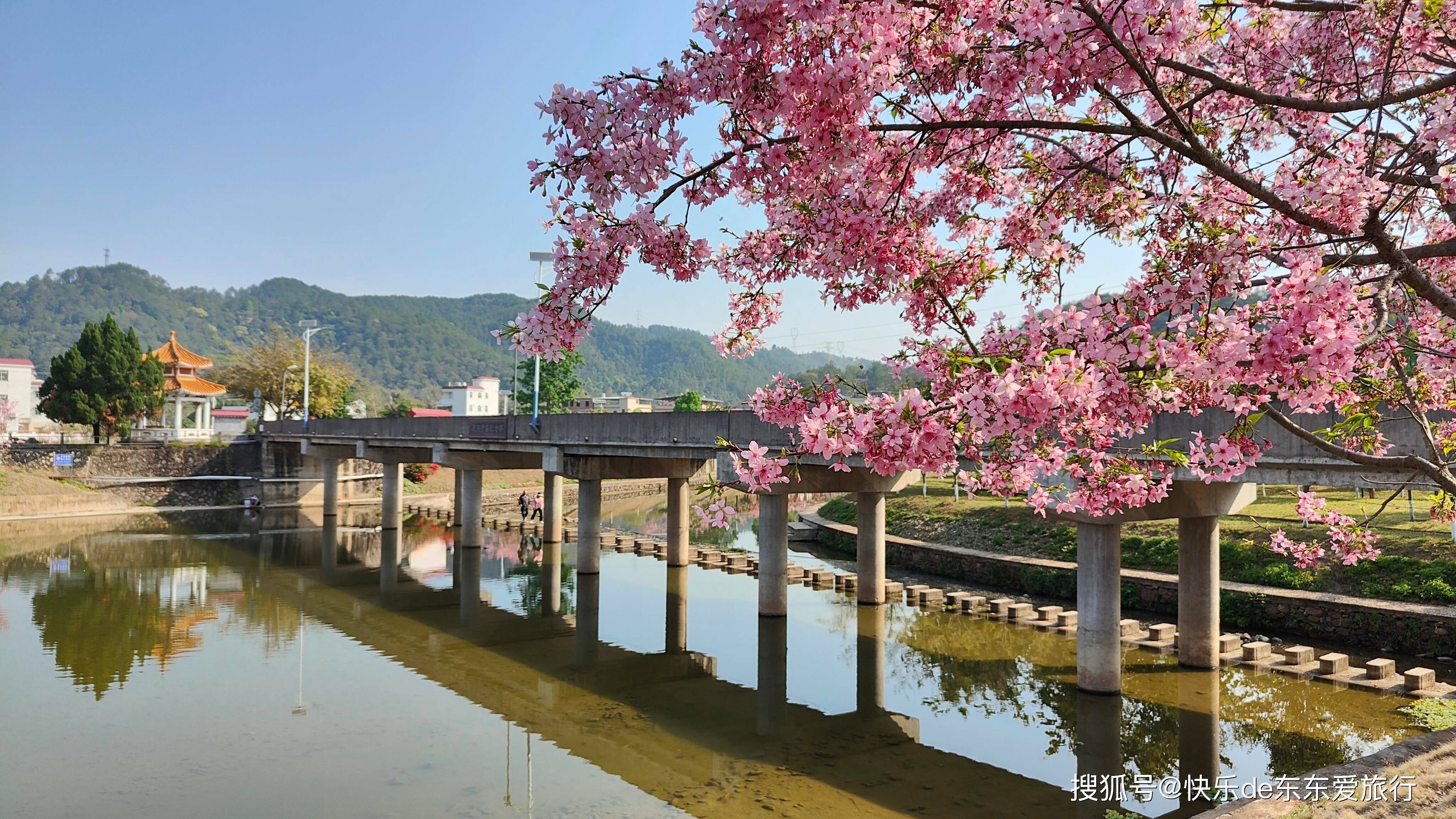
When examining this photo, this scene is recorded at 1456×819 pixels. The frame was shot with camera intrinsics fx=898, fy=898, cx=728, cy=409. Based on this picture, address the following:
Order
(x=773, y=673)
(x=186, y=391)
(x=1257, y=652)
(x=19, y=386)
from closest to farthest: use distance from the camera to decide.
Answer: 1. (x=1257, y=652)
2. (x=773, y=673)
3. (x=186, y=391)
4. (x=19, y=386)

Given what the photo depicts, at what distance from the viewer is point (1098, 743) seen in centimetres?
1378

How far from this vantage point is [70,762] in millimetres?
12469

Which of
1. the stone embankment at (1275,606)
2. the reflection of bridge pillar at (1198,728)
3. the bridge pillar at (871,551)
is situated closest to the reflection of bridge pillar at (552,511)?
the bridge pillar at (871,551)

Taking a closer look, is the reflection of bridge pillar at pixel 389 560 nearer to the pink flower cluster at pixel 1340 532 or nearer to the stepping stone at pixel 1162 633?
the stepping stone at pixel 1162 633

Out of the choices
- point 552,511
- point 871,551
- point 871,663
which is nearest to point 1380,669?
point 871,663

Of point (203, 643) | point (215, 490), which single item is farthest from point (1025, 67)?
point (215, 490)

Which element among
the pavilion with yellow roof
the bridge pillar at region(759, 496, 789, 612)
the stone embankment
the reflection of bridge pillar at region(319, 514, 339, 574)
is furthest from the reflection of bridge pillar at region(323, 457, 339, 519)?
the stone embankment

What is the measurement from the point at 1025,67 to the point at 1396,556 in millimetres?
21794

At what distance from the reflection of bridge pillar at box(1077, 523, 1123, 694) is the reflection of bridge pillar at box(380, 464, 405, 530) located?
32435 millimetres

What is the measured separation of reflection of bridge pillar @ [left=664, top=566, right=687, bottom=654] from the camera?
68.4 feet

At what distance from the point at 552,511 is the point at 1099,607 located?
83.6ft

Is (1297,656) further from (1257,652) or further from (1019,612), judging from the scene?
(1019,612)

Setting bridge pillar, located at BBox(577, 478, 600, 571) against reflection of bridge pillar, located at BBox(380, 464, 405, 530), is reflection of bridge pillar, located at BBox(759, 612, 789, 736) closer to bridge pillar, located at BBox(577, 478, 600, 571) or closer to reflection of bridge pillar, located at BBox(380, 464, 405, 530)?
bridge pillar, located at BBox(577, 478, 600, 571)

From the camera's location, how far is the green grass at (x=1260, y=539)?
20047 mm
